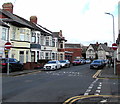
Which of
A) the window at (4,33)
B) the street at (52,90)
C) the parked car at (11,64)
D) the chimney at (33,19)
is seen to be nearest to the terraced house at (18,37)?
the window at (4,33)

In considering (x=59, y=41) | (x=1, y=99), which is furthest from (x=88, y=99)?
(x=59, y=41)

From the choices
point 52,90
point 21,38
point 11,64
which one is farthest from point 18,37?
point 52,90

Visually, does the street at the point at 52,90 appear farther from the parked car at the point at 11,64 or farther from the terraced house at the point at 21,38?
the terraced house at the point at 21,38

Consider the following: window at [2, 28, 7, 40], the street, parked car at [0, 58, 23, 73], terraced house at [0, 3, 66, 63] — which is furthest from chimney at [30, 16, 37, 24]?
the street

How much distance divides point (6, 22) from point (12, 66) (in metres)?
7.01

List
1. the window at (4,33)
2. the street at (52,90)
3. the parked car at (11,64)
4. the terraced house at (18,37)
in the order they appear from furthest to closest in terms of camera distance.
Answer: the terraced house at (18,37)
the window at (4,33)
the parked car at (11,64)
the street at (52,90)

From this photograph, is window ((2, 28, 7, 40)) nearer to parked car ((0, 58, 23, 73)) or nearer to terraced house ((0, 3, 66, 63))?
terraced house ((0, 3, 66, 63))

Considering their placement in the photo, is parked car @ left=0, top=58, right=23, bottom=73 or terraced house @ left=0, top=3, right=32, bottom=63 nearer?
parked car @ left=0, top=58, right=23, bottom=73

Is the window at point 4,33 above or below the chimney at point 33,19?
below

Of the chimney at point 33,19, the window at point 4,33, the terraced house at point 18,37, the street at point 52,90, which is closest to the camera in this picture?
the street at point 52,90

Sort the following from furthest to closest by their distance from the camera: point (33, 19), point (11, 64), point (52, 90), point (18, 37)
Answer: point (33, 19) < point (18, 37) < point (11, 64) < point (52, 90)

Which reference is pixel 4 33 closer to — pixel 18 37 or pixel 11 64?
pixel 18 37

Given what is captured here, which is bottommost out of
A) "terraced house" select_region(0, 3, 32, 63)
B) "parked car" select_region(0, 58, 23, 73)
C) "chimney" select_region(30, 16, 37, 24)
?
"parked car" select_region(0, 58, 23, 73)

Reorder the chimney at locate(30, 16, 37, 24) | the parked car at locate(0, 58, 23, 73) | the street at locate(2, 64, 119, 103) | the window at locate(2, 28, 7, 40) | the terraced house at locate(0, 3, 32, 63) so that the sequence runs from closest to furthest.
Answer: the street at locate(2, 64, 119, 103) < the parked car at locate(0, 58, 23, 73) < the window at locate(2, 28, 7, 40) < the terraced house at locate(0, 3, 32, 63) < the chimney at locate(30, 16, 37, 24)
